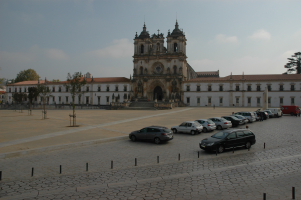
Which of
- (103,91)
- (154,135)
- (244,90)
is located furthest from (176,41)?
(154,135)

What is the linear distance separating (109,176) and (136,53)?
71247 mm

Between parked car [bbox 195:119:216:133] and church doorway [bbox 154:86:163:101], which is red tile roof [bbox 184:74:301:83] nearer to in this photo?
church doorway [bbox 154:86:163:101]

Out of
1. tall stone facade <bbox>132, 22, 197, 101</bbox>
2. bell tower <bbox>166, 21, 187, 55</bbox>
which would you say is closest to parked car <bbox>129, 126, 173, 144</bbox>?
tall stone facade <bbox>132, 22, 197, 101</bbox>

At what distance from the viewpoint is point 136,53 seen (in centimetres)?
7844

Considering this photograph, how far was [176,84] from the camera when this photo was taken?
2879 inches

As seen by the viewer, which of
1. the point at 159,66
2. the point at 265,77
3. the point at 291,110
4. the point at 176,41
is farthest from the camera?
the point at 159,66

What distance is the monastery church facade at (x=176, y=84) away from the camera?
219ft

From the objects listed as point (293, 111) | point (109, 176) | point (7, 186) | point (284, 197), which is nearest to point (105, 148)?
point (109, 176)

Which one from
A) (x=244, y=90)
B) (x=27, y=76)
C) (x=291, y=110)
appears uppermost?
(x=27, y=76)

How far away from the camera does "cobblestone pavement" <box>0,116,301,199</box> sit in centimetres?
819

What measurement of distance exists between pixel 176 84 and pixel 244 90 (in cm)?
2075

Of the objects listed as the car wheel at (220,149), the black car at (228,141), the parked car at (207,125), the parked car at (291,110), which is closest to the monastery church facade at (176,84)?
the parked car at (291,110)

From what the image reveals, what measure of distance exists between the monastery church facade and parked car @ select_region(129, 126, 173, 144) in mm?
46801

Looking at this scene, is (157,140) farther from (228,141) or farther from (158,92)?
(158,92)
